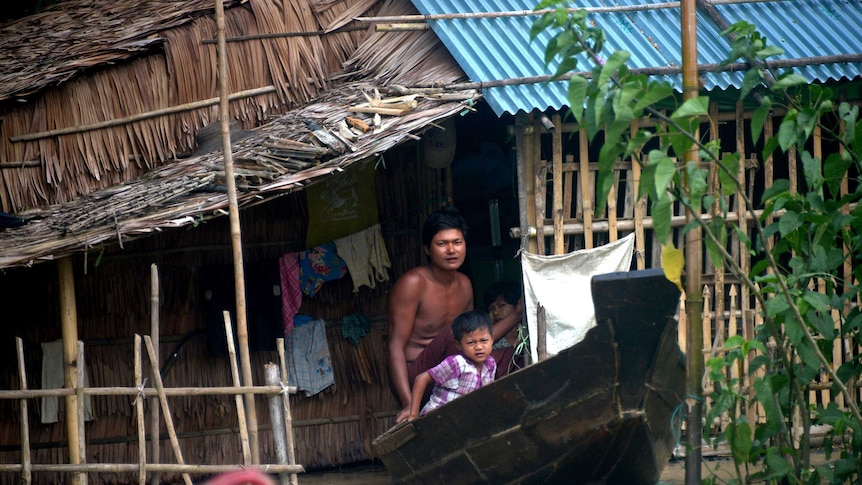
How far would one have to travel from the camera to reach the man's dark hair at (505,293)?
268 inches

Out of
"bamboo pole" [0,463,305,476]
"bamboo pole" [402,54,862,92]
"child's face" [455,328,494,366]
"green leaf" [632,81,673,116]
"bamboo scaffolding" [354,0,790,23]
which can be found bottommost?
"bamboo pole" [0,463,305,476]

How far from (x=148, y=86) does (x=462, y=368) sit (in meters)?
3.21

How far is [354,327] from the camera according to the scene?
7.42m

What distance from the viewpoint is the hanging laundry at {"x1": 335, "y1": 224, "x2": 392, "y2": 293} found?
24.0 ft

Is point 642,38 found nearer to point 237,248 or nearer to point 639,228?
point 639,228

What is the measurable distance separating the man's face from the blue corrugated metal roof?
99 centimetres

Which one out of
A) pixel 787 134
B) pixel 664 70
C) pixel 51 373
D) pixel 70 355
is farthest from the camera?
pixel 51 373

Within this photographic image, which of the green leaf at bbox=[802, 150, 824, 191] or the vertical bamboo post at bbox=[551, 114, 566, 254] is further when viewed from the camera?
the vertical bamboo post at bbox=[551, 114, 566, 254]

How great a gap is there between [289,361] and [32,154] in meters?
2.38

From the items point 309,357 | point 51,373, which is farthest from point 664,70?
point 51,373

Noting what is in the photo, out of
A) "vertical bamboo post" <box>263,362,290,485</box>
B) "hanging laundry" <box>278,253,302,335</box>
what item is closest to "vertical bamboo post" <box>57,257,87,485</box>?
"vertical bamboo post" <box>263,362,290,485</box>

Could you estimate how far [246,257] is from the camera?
727 centimetres

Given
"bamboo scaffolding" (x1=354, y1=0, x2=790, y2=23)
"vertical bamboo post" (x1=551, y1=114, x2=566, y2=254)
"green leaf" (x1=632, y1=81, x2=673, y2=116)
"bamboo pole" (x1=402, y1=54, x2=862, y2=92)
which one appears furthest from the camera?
"bamboo scaffolding" (x1=354, y1=0, x2=790, y2=23)

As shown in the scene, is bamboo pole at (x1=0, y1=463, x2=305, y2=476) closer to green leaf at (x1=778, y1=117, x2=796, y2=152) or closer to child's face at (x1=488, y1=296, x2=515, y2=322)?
child's face at (x1=488, y1=296, x2=515, y2=322)
